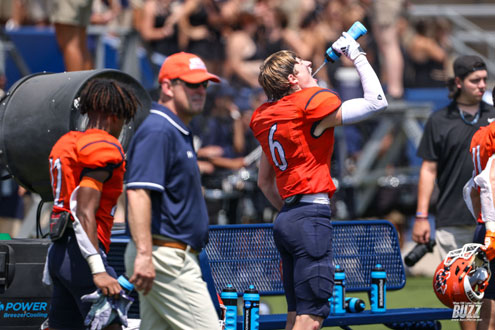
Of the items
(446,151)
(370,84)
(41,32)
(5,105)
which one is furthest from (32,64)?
(370,84)

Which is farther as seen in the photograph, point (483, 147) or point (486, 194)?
point (483, 147)

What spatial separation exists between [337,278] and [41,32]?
5625 millimetres

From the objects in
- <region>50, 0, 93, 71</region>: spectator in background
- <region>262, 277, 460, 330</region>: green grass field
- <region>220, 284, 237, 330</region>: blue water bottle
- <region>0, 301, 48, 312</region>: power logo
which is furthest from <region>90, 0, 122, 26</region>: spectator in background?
<region>220, 284, 237, 330</region>: blue water bottle

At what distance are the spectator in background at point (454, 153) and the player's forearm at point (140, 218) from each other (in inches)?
126

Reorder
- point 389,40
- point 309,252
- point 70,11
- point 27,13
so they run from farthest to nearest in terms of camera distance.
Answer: point 389,40
point 27,13
point 70,11
point 309,252

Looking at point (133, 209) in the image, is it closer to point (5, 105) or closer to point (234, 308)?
point (234, 308)

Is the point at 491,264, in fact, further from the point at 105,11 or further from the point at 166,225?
the point at 105,11

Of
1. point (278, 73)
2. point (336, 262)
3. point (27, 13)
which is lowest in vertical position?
point (336, 262)

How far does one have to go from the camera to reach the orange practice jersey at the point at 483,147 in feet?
18.4

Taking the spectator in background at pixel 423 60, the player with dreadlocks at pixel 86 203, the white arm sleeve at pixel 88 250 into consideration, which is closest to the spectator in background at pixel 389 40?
the spectator in background at pixel 423 60

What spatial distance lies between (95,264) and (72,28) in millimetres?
4438

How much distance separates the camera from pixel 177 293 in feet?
13.9

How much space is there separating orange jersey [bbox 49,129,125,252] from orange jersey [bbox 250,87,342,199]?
104cm
